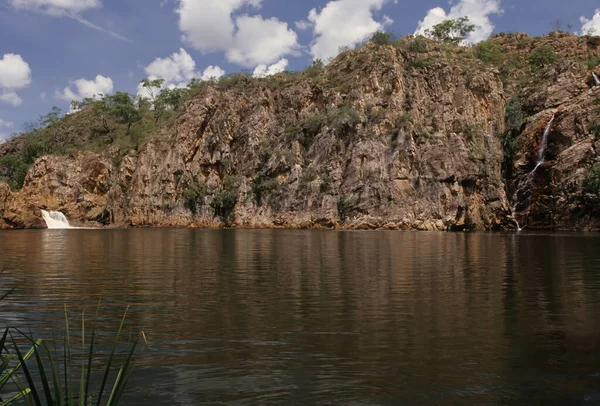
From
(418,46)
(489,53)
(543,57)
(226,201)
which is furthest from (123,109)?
(543,57)

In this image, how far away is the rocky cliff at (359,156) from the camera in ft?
227

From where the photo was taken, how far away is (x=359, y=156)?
2977 inches

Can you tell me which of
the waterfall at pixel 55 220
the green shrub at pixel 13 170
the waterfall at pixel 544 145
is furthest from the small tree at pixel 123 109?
the waterfall at pixel 544 145

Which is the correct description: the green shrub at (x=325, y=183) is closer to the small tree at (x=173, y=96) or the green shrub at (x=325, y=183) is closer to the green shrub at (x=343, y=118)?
the green shrub at (x=343, y=118)

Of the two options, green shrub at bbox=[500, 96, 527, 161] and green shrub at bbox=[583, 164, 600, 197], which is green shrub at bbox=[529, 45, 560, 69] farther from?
green shrub at bbox=[583, 164, 600, 197]

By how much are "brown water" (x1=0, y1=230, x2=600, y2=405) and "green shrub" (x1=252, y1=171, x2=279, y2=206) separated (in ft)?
187

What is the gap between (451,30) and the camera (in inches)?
4387

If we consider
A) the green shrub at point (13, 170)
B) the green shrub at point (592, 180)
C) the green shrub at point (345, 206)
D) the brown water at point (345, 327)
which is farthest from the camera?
the green shrub at point (13, 170)

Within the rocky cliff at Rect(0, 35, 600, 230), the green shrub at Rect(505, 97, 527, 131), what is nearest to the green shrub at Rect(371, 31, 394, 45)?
the rocky cliff at Rect(0, 35, 600, 230)

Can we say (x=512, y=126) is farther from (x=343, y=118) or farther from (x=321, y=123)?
(x=321, y=123)

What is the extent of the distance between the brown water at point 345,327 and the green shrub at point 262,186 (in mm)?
57067

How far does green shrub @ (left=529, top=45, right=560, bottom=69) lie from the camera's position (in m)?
96.6

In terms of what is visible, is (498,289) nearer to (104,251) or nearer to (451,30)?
(104,251)

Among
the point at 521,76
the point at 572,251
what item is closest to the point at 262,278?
the point at 572,251
